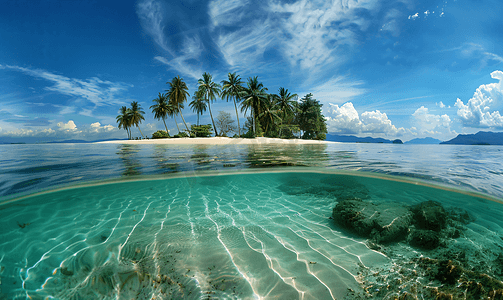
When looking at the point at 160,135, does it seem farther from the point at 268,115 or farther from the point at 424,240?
the point at 424,240

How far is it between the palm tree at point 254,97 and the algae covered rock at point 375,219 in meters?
29.2

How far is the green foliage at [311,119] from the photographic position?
140 feet

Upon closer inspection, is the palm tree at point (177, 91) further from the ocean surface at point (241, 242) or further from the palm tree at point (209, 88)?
the ocean surface at point (241, 242)

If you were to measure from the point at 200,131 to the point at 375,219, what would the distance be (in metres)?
37.0

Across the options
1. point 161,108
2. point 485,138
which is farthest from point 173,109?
point 485,138

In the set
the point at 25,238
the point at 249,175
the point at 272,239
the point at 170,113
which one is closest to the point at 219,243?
the point at 272,239

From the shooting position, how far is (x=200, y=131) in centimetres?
3753

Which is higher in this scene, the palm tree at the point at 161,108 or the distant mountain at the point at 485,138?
the palm tree at the point at 161,108

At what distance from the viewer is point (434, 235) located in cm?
293

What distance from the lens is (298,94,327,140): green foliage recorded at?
42.6m

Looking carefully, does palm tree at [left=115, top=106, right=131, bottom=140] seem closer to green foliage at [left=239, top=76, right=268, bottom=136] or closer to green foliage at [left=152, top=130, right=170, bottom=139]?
green foliage at [left=152, top=130, right=170, bottom=139]

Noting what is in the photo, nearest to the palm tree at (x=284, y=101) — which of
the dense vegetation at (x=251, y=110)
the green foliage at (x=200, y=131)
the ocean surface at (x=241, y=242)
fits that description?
the dense vegetation at (x=251, y=110)

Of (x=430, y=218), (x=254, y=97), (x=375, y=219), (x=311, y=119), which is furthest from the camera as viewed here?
(x=311, y=119)

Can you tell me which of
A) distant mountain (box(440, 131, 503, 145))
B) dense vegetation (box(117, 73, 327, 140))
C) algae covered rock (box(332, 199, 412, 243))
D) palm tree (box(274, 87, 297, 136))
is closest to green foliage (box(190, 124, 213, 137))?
dense vegetation (box(117, 73, 327, 140))
